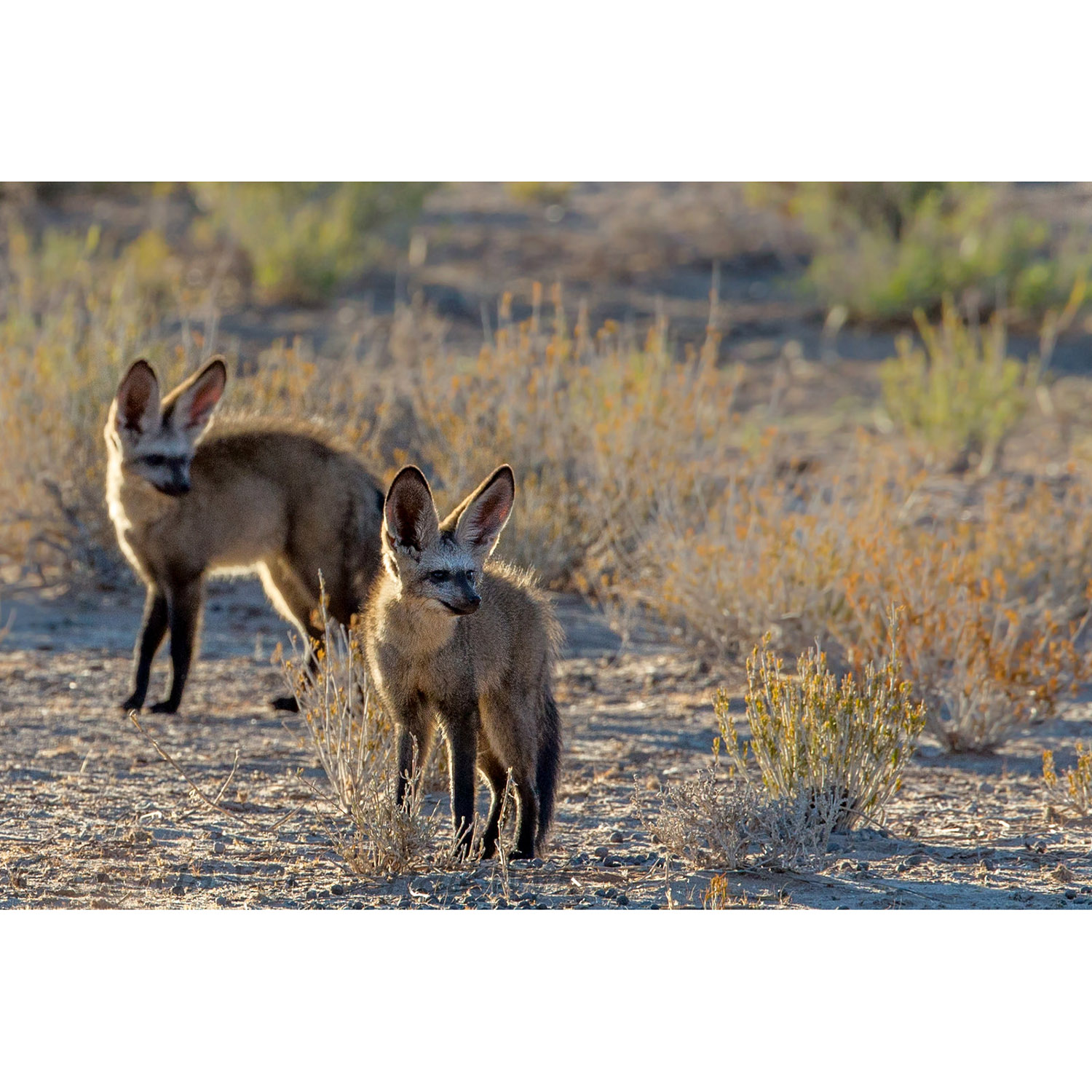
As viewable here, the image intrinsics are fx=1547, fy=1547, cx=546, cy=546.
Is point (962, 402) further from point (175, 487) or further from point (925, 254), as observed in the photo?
point (175, 487)

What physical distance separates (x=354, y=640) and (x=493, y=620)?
0.49m

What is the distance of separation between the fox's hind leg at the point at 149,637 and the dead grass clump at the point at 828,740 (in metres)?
3.33

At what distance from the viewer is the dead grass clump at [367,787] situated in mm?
5191

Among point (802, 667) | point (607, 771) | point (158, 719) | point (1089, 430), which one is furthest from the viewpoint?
point (1089, 430)

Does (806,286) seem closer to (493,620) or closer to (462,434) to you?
(462,434)

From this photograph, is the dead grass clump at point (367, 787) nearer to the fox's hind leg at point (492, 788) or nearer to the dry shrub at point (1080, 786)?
the fox's hind leg at point (492, 788)

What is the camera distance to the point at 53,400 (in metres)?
9.64

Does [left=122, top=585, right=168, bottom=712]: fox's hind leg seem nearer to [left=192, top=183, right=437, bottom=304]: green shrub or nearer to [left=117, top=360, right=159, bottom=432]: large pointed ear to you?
[left=117, top=360, right=159, bottom=432]: large pointed ear

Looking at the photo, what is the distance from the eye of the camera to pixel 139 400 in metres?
7.59

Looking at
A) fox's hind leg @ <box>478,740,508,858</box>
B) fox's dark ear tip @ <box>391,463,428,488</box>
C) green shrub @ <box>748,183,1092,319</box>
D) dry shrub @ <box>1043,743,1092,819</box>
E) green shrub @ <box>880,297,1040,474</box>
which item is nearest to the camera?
fox's dark ear tip @ <box>391,463,428,488</box>

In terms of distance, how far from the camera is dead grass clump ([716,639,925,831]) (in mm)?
5582

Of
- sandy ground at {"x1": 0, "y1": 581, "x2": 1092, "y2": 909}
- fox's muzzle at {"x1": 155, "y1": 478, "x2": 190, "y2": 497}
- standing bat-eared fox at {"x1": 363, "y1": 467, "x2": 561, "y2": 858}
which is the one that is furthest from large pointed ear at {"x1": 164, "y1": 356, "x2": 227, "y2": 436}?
standing bat-eared fox at {"x1": 363, "y1": 467, "x2": 561, "y2": 858}

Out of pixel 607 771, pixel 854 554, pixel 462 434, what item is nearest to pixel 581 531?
pixel 462 434

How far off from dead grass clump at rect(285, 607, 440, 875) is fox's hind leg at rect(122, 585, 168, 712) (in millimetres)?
2403
